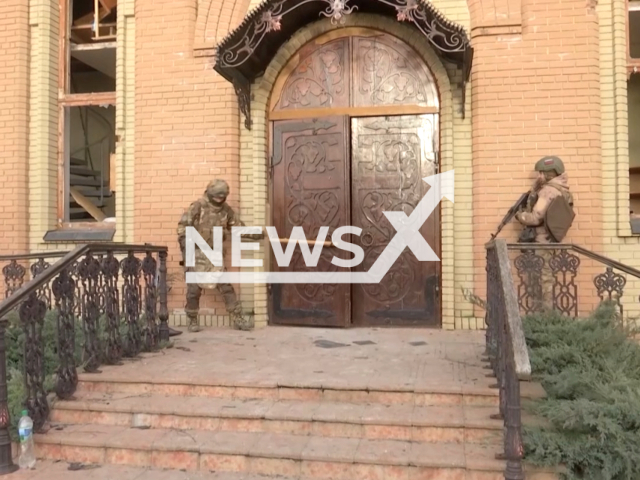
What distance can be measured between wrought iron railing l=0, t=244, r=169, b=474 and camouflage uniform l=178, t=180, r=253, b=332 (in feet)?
1.84

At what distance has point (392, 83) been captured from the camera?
273 inches

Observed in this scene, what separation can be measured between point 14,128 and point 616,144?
7.11 m

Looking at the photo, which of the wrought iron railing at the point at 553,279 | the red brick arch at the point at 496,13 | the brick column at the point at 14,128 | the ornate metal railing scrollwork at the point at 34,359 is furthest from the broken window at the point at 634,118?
the brick column at the point at 14,128

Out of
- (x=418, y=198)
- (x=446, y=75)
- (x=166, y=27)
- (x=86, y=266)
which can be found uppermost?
(x=166, y=27)

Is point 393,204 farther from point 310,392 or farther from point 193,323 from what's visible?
point 310,392

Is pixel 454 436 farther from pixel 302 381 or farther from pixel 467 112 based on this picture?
pixel 467 112

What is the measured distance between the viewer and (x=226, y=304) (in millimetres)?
6828

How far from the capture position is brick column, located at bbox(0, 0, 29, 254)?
7.58 metres

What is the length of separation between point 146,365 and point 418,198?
3.47 meters

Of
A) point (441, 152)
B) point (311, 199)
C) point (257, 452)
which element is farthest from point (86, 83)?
point (257, 452)

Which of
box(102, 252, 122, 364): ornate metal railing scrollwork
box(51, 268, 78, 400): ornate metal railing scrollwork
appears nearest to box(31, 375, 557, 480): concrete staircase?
box(51, 268, 78, 400): ornate metal railing scrollwork

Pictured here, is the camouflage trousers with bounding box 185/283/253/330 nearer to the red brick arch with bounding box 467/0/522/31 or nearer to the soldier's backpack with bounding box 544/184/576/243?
the soldier's backpack with bounding box 544/184/576/243

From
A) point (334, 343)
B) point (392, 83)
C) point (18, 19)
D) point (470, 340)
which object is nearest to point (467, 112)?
point (392, 83)

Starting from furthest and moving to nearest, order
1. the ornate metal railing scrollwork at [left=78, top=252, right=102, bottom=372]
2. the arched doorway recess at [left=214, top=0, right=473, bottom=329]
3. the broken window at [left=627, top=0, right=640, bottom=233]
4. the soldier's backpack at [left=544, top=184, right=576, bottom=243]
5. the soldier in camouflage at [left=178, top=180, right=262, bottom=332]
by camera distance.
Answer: the broken window at [left=627, top=0, right=640, bottom=233] → the soldier in camouflage at [left=178, top=180, right=262, bottom=332] → the arched doorway recess at [left=214, top=0, right=473, bottom=329] → the soldier's backpack at [left=544, top=184, right=576, bottom=243] → the ornate metal railing scrollwork at [left=78, top=252, right=102, bottom=372]
